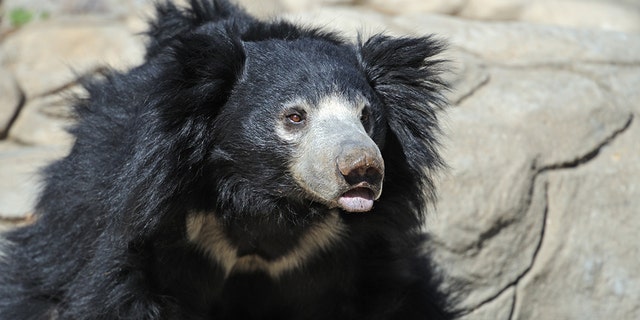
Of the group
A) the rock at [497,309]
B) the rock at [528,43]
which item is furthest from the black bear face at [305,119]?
the rock at [528,43]

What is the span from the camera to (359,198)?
3580mm

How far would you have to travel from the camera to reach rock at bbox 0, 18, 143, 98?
8617 mm

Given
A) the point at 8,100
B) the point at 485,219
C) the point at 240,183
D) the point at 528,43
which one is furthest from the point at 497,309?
the point at 8,100

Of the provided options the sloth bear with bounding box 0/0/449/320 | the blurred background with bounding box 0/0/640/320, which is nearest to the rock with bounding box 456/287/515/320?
the blurred background with bounding box 0/0/640/320

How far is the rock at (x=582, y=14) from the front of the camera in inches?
388

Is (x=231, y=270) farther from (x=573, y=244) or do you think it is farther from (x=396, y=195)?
(x=573, y=244)

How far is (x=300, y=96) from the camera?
12.6ft

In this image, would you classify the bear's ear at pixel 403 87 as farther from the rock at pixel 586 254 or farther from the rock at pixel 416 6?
the rock at pixel 416 6

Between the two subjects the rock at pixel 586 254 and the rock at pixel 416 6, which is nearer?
the rock at pixel 586 254

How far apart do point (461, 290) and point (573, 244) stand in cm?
73

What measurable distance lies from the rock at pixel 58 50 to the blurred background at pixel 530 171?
206cm

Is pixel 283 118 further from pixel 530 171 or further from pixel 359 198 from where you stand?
pixel 530 171

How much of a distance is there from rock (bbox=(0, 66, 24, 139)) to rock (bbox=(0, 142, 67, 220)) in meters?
1.53

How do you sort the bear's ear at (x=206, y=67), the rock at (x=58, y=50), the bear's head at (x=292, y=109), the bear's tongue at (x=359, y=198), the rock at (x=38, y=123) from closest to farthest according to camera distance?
the bear's tongue at (x=359, y=198), the bear's head at (x=292, y=109), the bear's ear at (x=206, y=67), the rock at (x=38, y=123), the rock at (x=58, y=50)
